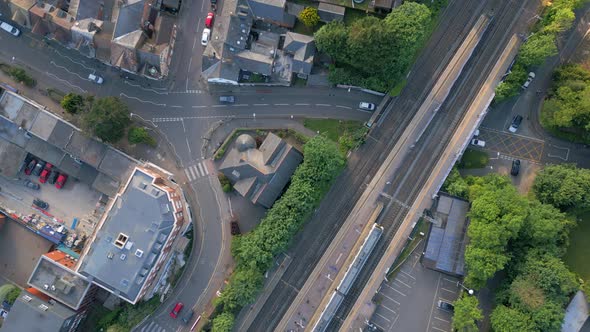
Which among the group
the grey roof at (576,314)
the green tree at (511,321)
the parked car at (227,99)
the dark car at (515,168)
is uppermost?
the dark car at (515,168)

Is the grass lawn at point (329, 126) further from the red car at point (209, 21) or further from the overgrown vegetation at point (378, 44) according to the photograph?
the red car at point (209, 21)

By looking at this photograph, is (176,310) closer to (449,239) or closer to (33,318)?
(33,318)

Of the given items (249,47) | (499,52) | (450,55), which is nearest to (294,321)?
(249,47)

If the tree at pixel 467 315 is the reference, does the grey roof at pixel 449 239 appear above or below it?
above

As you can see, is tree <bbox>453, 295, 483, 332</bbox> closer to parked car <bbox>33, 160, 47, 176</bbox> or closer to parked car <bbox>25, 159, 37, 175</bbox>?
parked car <bbox>33, 160, 47, 176</bbox>

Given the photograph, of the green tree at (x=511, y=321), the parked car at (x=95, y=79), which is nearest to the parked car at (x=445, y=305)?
the green tree at (x=511, y=321)

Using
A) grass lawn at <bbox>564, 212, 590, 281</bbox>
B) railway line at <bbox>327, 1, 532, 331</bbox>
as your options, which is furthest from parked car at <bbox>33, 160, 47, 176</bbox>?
grass lawn at <bbox>564, 212, 590, 281</bbox>

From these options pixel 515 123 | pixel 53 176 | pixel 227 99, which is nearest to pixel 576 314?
pixel 515 123
